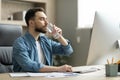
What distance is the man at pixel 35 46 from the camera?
179 cm

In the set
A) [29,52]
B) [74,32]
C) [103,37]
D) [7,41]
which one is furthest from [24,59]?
[74,32]

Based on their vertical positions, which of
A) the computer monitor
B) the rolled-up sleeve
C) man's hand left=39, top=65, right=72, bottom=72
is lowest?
man's hand left=39, top=65, right=72, bottom=72

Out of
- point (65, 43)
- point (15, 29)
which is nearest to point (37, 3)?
point (15, 29)

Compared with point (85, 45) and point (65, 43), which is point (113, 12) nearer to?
point (65, 43)

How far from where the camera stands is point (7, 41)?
7.84 feet

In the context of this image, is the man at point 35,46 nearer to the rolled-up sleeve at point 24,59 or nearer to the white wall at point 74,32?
the rolled-up sleeve at point 24,59

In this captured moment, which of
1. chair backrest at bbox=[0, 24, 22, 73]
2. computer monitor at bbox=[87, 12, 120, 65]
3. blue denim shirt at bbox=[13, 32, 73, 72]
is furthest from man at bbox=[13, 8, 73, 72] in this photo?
computer monitor at bbox=[87, 12, 120, 65]

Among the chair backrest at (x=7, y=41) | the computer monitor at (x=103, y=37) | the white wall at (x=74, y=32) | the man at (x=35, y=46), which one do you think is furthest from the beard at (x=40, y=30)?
the white wall at (x=74, y=32)

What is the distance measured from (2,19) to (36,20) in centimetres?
194

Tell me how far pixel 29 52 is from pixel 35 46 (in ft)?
0.26

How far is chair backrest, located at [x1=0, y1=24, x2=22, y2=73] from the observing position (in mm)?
2332

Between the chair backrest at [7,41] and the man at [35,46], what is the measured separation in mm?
245

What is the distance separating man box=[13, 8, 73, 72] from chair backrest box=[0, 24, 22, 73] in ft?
0.80

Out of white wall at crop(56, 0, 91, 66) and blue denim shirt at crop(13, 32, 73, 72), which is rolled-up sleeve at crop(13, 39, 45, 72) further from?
white wall at crop(56, 0, 91, 66)
